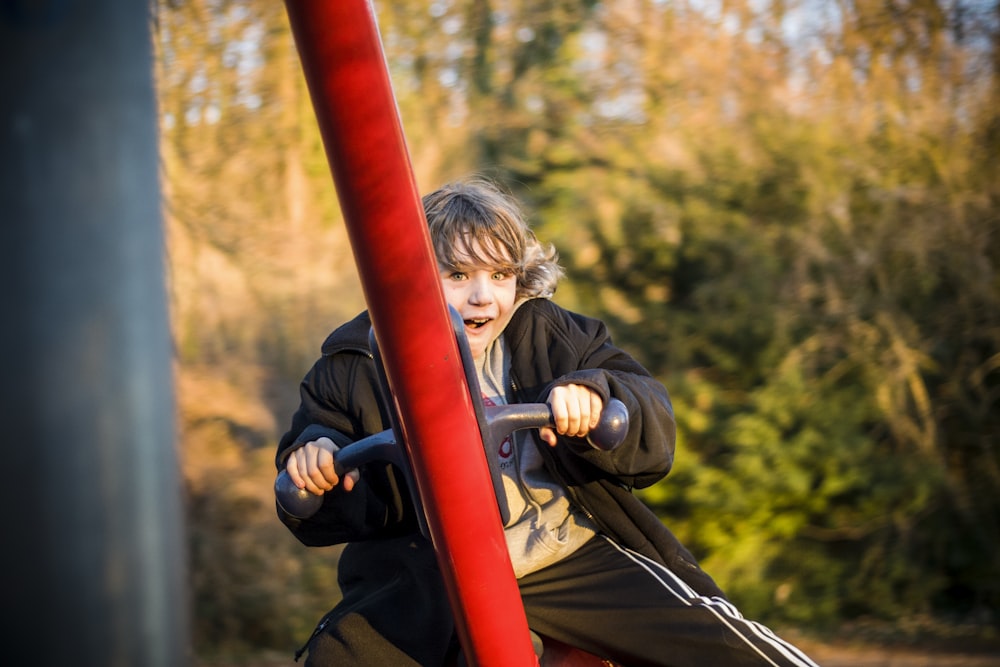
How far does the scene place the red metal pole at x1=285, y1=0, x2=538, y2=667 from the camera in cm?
112

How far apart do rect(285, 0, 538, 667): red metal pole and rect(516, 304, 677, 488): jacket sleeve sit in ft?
0.71

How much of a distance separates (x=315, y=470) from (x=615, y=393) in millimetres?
425

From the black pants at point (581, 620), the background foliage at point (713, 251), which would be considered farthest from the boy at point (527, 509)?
the background foliage at point (713, 251)

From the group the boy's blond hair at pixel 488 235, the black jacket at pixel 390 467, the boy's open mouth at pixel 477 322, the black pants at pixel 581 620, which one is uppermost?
the boy's blond hair at pixel 488 235

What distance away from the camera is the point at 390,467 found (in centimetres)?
171

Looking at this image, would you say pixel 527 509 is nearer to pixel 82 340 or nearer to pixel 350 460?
pixel 350 460

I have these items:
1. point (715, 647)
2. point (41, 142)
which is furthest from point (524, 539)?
point (41, 142)

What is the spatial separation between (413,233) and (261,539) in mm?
4039

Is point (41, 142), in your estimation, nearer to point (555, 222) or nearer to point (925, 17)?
point (555, 222)

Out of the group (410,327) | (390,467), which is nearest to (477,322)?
(390,467)

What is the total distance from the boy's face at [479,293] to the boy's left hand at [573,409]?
336 mm

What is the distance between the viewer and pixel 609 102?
16.2ft

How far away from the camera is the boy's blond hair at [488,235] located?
175 cm

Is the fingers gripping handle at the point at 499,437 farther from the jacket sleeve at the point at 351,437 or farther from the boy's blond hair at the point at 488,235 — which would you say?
the boy's blond hair at the point at 488,235
